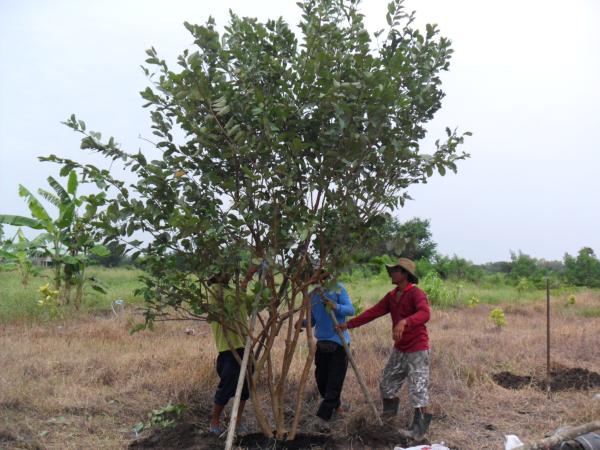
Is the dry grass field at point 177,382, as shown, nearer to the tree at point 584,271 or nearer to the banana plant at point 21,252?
the banana plant at point 21,252

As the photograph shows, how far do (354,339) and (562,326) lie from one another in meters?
4.84

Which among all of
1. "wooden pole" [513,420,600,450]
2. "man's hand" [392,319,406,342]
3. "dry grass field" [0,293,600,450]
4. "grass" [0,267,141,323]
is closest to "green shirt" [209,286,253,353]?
"dry grass field" [0,293,600,450]

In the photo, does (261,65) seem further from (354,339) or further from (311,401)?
(354,339)

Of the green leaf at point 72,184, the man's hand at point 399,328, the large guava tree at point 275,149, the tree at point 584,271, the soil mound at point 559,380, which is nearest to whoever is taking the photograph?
the large guava tree at point 275,149

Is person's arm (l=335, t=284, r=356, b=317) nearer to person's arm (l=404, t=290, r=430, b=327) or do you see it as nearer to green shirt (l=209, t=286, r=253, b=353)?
person's arm (l=404, t=290, r=430, b=327)

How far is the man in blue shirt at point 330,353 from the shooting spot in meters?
5.23

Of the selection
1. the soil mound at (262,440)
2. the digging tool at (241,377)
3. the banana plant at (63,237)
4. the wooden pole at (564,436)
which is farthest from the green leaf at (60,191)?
the wooden pole at (564,436)

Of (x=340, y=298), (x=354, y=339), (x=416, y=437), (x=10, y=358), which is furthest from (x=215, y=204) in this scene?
(x=354, y=339)

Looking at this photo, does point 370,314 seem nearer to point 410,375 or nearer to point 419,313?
point 419,313

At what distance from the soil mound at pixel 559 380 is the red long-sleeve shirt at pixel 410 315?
247 cm

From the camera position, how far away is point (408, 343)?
17.0 ft

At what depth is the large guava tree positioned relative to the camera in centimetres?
377

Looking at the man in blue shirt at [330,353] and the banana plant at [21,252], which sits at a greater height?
the banana plant at [21,252]

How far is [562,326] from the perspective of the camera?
36.8 ft
